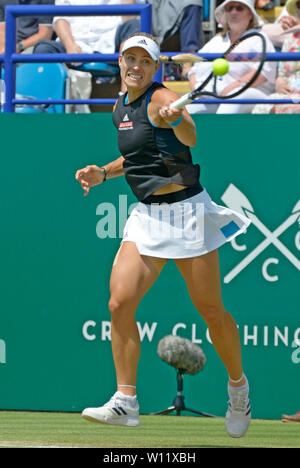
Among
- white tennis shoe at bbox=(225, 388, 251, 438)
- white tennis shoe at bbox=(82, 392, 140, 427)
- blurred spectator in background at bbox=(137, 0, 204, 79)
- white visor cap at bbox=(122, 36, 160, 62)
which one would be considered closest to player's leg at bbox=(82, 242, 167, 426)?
white tennis shoe at bbox=(82, 392, 140, 427)

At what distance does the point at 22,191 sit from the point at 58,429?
73.2 inches

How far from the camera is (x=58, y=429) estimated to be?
5898mm

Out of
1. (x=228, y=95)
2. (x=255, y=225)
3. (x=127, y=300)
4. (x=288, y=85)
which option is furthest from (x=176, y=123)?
(x=288, y=85)

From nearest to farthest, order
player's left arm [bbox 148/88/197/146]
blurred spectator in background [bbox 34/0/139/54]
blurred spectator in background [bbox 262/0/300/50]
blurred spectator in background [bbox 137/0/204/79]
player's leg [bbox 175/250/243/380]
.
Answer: player's left arm [bbox 148/88/197/146] < player's leg [bbox 175/250/243/380] < blurred spectator in background [bbox 262/0/300/50] < blurred spectator in background [bbox 137/0/204/79] < blurred spectator in background [bbox 34/0/139/54]

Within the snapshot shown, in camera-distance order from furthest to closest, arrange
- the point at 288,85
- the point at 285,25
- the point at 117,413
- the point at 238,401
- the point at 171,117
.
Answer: the point at 285,25 → the point at 288,85 → the point at 238,401 → the point at 117,413 → the point at 171,117

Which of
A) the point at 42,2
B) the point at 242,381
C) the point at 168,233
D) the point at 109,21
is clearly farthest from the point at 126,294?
the point at 42,2

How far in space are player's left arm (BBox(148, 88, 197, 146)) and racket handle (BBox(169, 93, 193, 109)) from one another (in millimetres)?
20

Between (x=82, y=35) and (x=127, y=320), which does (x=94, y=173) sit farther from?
(x=82, y=35)

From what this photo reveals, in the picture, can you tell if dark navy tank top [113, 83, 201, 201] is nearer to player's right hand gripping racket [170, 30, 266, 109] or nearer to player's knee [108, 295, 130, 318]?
player's right hand gripping racket [170, 30, 266, 109]

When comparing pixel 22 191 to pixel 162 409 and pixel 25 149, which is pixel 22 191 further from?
pixel 162 409

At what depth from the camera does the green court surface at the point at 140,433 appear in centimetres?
532

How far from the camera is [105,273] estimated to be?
6.79 m

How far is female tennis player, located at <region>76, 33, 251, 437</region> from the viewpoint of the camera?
5059 mm

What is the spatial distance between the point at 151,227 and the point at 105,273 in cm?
171
